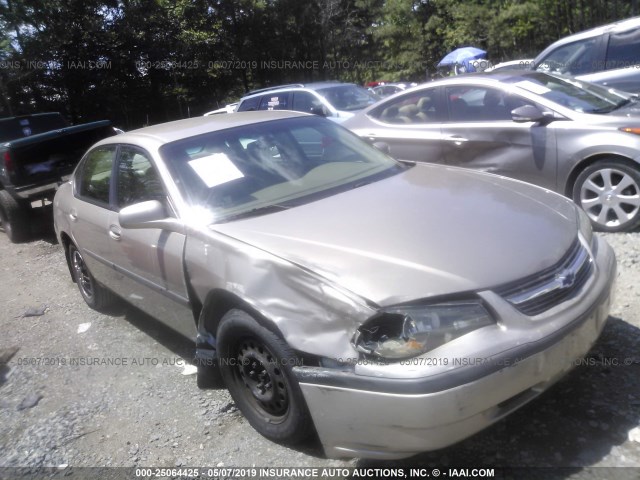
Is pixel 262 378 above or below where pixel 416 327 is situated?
below

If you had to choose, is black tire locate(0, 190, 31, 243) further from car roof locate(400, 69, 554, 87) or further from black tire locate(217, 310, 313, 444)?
black tire locate(217, 310, 313, 444)

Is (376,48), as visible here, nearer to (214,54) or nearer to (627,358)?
(214,54)

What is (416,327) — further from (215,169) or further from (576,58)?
(576,58)

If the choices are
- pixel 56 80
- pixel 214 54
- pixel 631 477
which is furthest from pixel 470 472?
pixel 214 54

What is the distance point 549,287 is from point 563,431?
2.45 feet

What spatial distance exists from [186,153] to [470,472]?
244 centimetres

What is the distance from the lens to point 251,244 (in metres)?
3.03

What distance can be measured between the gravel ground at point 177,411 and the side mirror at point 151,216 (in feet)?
3.64

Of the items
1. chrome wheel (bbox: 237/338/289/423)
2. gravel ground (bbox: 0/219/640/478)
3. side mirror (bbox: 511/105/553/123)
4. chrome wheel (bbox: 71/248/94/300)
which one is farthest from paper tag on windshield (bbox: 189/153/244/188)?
side mirror (bbox: 511/105/553/123)

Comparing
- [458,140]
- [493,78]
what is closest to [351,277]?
[458,140]

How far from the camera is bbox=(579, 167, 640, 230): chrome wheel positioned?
16.5 feet

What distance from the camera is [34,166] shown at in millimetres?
8438

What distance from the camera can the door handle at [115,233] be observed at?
416 cm

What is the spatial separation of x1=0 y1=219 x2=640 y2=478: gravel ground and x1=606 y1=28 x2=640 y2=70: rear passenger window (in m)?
4.08
